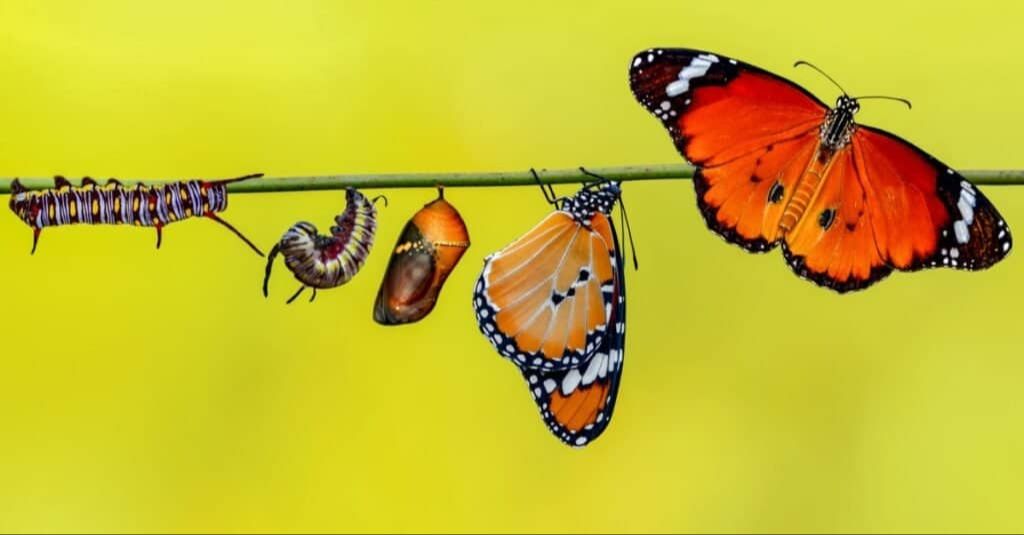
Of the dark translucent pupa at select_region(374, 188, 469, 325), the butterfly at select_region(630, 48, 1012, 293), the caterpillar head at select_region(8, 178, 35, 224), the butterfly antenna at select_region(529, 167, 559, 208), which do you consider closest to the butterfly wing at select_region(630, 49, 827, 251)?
the butterfly at select_region(630, 48, 1012, 293)

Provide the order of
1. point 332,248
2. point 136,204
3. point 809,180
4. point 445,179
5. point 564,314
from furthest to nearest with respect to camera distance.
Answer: point 564,314 → point 332,248 → point 809,180 → point 136,204 → point 445,179

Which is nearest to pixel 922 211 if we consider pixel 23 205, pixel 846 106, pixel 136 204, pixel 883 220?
pixel 883 220

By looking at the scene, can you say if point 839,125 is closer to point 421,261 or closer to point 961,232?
point 961,232

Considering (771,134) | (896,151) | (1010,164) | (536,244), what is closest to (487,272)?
(536,244)

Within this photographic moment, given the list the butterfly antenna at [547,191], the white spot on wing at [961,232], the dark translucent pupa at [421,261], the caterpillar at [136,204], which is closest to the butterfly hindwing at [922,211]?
the white spot on wing at [961,232]

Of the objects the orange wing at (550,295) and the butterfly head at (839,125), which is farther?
the orange wing at (550,295)

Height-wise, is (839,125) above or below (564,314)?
above

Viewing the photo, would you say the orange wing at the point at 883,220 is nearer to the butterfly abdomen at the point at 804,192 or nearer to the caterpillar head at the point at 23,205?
the butterfly abdomen at the point at 804,192
